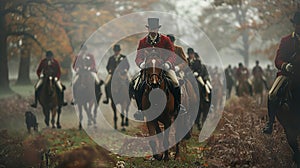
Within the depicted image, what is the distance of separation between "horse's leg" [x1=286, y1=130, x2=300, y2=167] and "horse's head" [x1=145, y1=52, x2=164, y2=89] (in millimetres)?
2907

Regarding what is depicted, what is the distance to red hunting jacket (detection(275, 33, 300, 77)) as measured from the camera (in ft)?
27.2

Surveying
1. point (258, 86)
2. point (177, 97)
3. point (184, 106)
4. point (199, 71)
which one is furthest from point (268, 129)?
point (258, 86)

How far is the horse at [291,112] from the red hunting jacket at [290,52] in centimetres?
34

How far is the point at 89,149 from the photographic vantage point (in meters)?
8.29

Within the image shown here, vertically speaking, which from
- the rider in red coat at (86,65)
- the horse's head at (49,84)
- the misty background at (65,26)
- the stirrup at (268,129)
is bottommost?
the stirrup at (268,129)

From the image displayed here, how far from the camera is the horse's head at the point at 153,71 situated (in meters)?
8.02

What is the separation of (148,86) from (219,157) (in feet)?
7.33

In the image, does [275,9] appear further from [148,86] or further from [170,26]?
[170,26]

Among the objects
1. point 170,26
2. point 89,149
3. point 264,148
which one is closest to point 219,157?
point 264,148

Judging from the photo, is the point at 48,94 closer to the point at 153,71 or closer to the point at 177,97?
the point at 177,97

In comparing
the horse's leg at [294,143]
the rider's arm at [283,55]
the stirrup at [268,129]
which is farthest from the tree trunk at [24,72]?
the horse's leg at [294,143]

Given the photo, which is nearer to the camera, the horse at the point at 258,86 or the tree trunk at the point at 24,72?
the horse at the point at 258,86

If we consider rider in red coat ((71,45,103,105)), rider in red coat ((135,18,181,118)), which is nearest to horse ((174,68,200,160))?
rider in red coat ((135,18,181,118))

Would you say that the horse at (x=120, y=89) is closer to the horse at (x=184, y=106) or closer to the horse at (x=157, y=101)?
the horse at (x=184, y=106)
